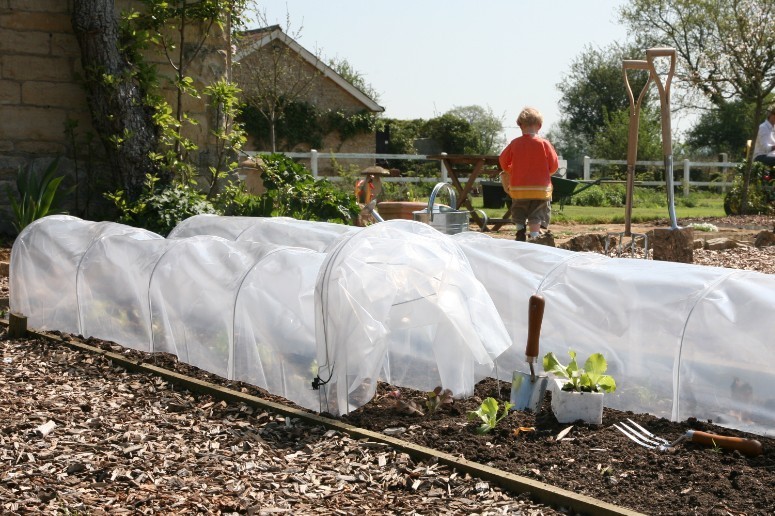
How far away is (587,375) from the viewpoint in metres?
4.55

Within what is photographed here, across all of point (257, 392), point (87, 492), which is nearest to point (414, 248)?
point (257, 392)

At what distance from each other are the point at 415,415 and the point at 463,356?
1.34ft

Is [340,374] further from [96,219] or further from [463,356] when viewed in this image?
[96,219]

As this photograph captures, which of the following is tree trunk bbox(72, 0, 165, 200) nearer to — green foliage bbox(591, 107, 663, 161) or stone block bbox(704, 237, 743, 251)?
stone block bbox(704, 237, 743, 251)

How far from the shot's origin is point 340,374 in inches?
187

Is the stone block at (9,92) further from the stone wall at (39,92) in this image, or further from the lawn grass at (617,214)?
the lawn grass at (617,214)

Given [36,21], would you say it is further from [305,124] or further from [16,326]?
[305,124]

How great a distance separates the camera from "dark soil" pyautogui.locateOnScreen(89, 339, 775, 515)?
12.0ft

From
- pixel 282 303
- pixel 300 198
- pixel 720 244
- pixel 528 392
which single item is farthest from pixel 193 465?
pixel 720 244

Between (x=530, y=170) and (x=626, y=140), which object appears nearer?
(x=530, y=170)

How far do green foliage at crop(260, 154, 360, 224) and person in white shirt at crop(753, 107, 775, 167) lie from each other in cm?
Result: 869

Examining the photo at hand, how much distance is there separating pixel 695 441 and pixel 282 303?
7.66 feet

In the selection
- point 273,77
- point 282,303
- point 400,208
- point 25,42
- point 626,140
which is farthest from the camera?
point 626,140

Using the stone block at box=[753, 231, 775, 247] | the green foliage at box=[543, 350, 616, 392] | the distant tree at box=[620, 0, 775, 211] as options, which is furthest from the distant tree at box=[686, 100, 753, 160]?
the green foliage at box=[543, 350, 616, 392]
